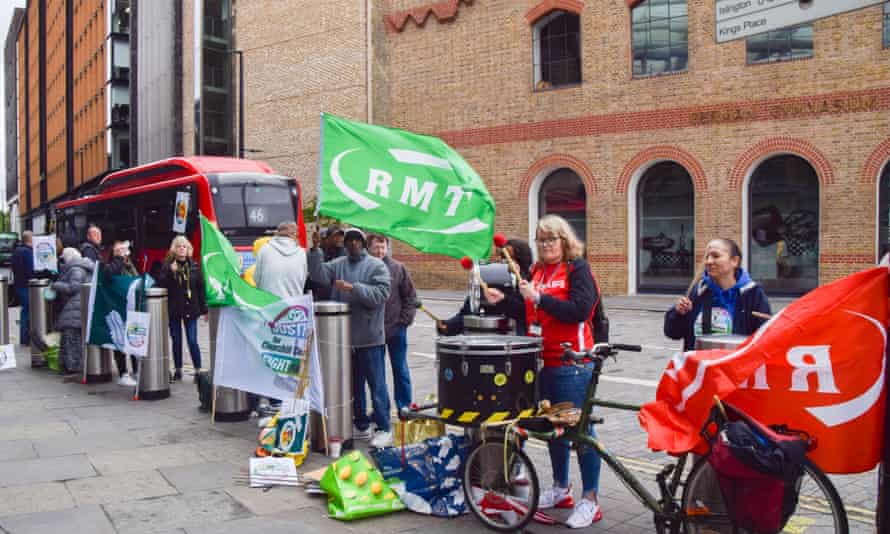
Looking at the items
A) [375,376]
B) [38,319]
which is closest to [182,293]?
[38,319]

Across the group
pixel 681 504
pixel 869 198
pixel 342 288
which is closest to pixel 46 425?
pixel 342 288

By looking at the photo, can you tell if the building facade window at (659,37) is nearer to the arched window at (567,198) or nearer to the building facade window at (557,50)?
the building facade window at (557,50)

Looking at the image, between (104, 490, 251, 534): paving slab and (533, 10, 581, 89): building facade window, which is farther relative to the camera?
(533, 10, 581, 89): building facade window

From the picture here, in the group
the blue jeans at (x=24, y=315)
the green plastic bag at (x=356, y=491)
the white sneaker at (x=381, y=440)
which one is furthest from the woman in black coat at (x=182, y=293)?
the green plastic bag at (x=356, y=491)

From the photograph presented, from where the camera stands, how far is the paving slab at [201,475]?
5.89 m

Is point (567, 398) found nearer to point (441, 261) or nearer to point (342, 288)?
point (342, 288)

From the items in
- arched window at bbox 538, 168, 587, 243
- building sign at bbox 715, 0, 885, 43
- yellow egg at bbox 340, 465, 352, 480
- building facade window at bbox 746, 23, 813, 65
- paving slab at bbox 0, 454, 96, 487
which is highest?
building facade window at bbox 746, 23, 813, 65

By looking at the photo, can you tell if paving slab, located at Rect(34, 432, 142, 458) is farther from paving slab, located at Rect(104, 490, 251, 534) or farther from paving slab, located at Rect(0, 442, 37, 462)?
paving slab, located at Rect(104, 490, 251, 534)

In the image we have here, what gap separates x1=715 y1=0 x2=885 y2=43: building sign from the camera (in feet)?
11.4

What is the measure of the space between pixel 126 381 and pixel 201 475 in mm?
4658

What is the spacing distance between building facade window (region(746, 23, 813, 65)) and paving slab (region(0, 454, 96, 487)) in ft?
61.1

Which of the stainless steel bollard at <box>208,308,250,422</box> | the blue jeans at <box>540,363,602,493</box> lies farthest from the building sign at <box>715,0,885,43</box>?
the stainless steel bollard at <box>208,308,250,422</box>

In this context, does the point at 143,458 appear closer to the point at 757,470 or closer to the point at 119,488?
the point at 119,488

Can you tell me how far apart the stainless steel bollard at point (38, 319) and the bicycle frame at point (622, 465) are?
A: 9.65 metres
